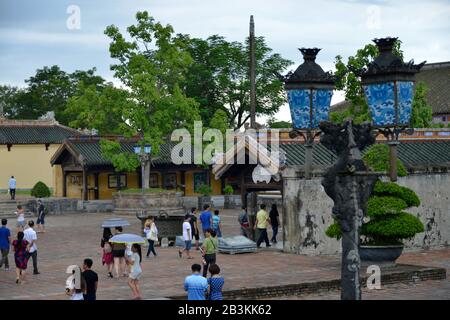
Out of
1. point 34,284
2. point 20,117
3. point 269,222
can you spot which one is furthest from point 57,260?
point 20,117

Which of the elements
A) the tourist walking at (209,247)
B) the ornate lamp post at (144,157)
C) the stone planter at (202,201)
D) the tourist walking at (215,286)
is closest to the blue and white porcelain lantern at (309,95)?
the tourist walking at (209,247)

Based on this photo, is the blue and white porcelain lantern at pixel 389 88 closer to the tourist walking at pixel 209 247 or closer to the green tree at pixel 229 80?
the tourist walking at pixel 209 247

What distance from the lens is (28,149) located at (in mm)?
59438

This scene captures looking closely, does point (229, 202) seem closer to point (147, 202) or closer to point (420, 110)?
point (147, 202)

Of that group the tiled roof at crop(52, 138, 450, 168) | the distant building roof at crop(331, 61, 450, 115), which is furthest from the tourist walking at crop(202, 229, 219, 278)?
the distant building roof at crop(331, 61, 450, 115)

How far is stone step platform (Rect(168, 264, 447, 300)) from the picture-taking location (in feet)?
58.9

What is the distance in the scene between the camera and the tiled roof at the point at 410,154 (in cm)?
2750

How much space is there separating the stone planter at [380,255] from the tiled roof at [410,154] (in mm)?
5603

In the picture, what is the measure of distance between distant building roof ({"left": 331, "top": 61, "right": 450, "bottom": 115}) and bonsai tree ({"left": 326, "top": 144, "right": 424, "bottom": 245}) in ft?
112

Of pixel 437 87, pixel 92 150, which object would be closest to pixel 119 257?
pixel 92 150

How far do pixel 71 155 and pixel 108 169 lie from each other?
2712 mm

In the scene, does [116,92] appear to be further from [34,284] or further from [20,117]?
[20,117]

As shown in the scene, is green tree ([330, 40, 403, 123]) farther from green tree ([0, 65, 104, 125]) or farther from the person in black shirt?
green tree ([0, 65, 104, 125])
